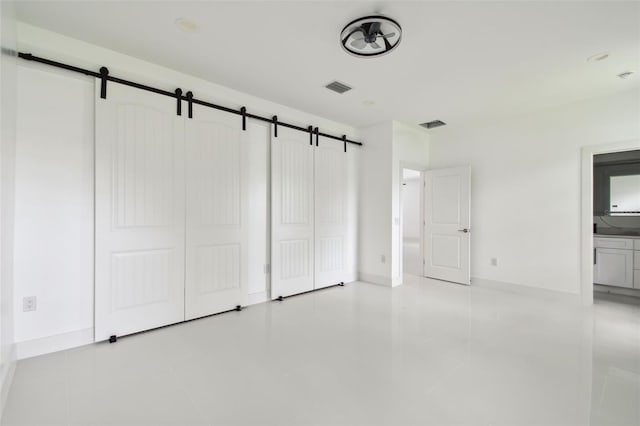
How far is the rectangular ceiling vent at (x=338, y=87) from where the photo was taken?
342cm

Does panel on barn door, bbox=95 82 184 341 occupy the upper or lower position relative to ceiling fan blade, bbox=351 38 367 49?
lower

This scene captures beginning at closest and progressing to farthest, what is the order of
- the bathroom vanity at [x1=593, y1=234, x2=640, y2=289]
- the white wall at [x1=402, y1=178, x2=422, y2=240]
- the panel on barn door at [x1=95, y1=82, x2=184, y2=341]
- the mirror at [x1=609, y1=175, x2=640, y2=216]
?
1. the panel on barn door at [x1=95, y1=82, x2=184, y2=341]
2. the bathroom vanity at [x1=593, y1=234, x2=640, y2=289]
3. the mirror at [x1=609, y1=175, x2=640, y2=216]
4. the white wall at [x1=402, y1=178, x2=422, y2=240]

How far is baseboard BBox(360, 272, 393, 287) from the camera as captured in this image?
477cm

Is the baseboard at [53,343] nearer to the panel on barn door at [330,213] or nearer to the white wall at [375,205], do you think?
the panel on barn door at [330,213]

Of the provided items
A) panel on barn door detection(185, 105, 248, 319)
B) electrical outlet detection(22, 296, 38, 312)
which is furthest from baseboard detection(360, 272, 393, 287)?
electrical outlet detection(22, 296, 38, 312)

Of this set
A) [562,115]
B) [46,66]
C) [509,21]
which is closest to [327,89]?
[509,21]

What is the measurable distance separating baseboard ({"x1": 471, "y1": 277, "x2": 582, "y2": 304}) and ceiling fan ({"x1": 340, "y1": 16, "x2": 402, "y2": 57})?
400 centimetres

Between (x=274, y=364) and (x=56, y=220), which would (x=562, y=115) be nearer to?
(x=274, y=364)

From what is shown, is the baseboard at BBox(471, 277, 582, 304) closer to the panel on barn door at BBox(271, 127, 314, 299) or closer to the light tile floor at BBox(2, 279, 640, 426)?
the light tile floor at BBox(2, 279, 640, 426)

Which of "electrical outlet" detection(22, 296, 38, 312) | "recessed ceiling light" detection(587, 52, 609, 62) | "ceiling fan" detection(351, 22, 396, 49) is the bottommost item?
"electrical outlet" detection(22, 296, 38, 312)

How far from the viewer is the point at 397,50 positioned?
268 centimetres

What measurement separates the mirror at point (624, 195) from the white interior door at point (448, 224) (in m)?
2.53

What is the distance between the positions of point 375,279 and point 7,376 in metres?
4.28

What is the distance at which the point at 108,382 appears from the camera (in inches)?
79.7
